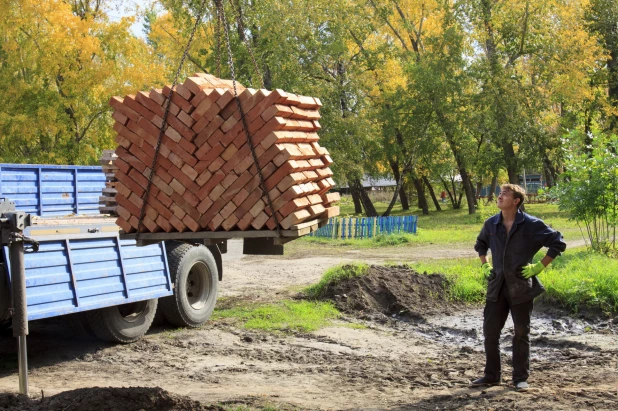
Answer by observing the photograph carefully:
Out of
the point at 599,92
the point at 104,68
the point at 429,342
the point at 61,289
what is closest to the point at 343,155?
the point at 104,68

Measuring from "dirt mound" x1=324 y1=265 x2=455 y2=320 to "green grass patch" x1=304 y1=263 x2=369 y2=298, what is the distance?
10 cm

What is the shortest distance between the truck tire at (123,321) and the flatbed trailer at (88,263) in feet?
0.04

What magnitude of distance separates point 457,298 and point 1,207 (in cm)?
833

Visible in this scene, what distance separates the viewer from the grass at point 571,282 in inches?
474

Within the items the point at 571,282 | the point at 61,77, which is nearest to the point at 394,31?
the point at 61,77

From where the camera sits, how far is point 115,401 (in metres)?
6.69

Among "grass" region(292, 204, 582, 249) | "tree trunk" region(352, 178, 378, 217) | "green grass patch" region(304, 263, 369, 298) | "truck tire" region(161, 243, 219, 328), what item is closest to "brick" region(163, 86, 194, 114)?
"truck tire" region(161, 243, 219, 328)

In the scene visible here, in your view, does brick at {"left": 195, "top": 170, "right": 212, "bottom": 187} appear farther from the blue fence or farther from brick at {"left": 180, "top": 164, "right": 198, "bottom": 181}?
the blue fence

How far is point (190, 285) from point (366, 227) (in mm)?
16880

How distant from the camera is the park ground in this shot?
730 centimetres

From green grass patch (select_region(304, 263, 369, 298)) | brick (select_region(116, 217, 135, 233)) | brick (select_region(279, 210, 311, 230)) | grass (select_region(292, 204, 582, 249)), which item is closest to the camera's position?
brick (select_region(279, 210, 311, 230))

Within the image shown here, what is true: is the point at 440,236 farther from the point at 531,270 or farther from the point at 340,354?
the point at 531,270

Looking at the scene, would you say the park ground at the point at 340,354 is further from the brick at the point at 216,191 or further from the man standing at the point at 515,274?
the brick at the point at 216,191

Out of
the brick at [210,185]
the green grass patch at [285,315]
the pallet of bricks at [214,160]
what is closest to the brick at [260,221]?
the pallet of bricks at [214,160]
